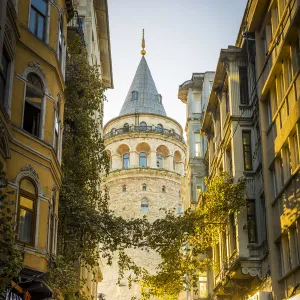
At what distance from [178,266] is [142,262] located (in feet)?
143

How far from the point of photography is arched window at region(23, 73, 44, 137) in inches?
771

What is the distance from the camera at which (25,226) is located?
61.4ft

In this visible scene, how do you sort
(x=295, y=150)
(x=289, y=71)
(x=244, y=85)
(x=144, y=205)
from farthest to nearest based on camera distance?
(x=144, y=205), (x=244, y=85), (x=289, y=71), (x=295, y=150)

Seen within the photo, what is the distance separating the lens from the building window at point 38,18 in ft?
67.9

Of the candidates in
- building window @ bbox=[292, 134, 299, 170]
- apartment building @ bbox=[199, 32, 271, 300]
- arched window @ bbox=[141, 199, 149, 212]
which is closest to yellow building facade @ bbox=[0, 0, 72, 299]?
building window @ bbox=[292, 134, 299, 170]

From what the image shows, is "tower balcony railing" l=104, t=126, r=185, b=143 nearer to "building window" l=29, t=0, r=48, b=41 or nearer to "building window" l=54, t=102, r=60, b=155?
"building window" l=54, t=102, r=60, b=155

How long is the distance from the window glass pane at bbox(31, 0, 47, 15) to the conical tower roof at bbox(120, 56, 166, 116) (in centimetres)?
5714

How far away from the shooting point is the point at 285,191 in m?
20.6

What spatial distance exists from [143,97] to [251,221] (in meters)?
56.2

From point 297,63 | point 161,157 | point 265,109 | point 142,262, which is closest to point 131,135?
point 161,157

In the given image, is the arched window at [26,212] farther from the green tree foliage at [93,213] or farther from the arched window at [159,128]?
the arched window at [159,128]

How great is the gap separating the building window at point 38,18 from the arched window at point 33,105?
5.40ft

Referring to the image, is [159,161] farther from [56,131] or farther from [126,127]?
[56,131]

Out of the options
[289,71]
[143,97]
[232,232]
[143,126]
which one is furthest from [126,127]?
[289,71]
